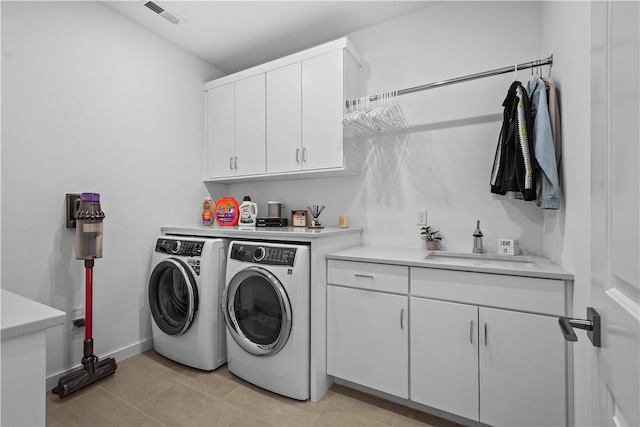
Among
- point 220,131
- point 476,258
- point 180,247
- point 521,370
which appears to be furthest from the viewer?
point 220,131

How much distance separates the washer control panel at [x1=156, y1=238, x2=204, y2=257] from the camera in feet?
7.25

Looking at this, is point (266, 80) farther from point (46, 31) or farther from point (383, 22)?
point (46, 31)

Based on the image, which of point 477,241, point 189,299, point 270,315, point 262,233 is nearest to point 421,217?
point 477,241

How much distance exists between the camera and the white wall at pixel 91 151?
1848 millimetres

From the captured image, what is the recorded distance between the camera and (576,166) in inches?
51.4

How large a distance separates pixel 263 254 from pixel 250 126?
4.54ft

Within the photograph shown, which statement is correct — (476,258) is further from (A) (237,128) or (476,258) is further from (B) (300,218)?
(A) (237,128)

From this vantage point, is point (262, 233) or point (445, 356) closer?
point (445, 356)

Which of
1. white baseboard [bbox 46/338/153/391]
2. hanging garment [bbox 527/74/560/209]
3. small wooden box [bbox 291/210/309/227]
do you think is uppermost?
hanging garment [bbox 527/74/560/209]

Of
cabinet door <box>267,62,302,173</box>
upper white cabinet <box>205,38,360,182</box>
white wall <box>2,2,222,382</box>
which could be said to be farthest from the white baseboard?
cabinet door <box>267,62,302,173</box>

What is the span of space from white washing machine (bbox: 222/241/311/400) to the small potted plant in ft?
3.09

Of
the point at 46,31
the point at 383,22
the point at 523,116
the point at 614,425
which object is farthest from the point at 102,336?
the point at 383,22

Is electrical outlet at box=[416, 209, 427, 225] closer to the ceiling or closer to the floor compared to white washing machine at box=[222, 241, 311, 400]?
closer to the ceiling

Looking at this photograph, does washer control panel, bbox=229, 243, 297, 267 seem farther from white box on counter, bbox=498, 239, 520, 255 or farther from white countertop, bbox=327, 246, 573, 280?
white box on counter, bbox=498, 239, 520, 255
